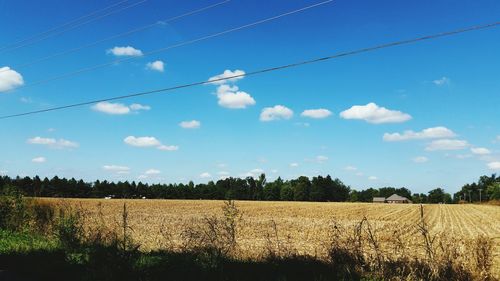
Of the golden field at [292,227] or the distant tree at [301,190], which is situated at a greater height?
the distant tree at [301,190]

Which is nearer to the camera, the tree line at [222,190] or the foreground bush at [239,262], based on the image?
the foreground bush at [239,262]

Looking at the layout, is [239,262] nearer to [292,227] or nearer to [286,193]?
[292,227]

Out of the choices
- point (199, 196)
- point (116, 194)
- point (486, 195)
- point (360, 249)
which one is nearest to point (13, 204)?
point (360, 249)

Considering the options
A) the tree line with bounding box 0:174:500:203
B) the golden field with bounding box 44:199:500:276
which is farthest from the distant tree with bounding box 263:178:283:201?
the golden field with bounding box 44:199:500:276

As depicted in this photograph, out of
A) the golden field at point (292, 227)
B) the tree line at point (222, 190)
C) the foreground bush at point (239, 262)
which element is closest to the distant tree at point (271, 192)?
the tree line at point (222, 190)

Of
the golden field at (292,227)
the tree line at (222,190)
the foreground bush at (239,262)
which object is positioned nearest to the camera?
the foreground bush at (239,262)

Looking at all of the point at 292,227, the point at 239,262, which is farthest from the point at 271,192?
the point at 239,262

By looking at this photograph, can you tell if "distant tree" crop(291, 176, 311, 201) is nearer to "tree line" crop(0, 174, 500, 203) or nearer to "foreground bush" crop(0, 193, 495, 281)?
"tree line" crop(0, 174, 500, 203)

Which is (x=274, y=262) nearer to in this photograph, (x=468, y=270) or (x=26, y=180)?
(x=468, y=270)

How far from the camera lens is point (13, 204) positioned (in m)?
20.3

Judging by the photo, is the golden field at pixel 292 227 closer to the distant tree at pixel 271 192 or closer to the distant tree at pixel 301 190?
the distant tree at pixel 301 190

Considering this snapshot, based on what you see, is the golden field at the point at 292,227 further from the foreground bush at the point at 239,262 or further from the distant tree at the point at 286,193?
the distant tree at the point at 286,193

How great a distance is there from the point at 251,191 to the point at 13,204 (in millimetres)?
157395

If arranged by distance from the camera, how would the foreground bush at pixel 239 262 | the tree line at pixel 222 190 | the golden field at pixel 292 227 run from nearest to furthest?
1. the foreground bush at pixel 239 262
2. the golden field at pixel 292 227
3. the tree line at pixel 222 190
